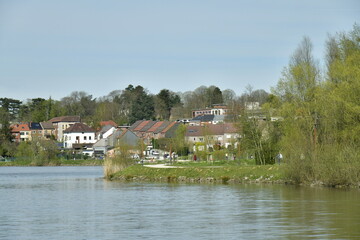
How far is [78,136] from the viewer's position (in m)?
171

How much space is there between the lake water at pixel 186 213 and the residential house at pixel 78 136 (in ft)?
393

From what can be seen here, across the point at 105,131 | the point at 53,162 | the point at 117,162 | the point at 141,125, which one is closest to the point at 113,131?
the point at 105,131

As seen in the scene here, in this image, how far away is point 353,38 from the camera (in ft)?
177

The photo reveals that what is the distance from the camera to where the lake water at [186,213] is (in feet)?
85.3

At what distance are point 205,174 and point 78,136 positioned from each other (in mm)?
116527

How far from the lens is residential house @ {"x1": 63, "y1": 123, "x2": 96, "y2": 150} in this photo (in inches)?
6629

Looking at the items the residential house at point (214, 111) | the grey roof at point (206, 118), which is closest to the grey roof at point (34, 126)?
the residential house at point (214, 111)

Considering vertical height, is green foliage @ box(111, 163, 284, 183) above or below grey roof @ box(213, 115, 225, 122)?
below

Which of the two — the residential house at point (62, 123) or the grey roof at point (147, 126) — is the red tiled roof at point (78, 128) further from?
the grey roof at point (147, 126)

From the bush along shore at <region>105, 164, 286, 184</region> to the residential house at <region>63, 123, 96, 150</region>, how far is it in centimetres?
10365

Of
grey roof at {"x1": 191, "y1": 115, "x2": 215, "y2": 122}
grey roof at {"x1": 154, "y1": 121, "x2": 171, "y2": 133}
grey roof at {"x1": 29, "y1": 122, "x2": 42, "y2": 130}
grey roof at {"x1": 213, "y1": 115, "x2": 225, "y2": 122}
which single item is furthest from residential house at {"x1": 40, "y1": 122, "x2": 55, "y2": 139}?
grey roof at {"x1": 213, "y1": 115, "x2": 225, "y2": 122}

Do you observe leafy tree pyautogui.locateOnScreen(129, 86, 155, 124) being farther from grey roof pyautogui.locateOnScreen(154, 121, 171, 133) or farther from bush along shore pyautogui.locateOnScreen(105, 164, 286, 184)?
bush along shore pyautogui.locateOnScreen(105, 164, 286, 184)

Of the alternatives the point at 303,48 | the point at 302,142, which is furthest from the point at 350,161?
the point at 303,48

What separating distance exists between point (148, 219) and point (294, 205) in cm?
831
